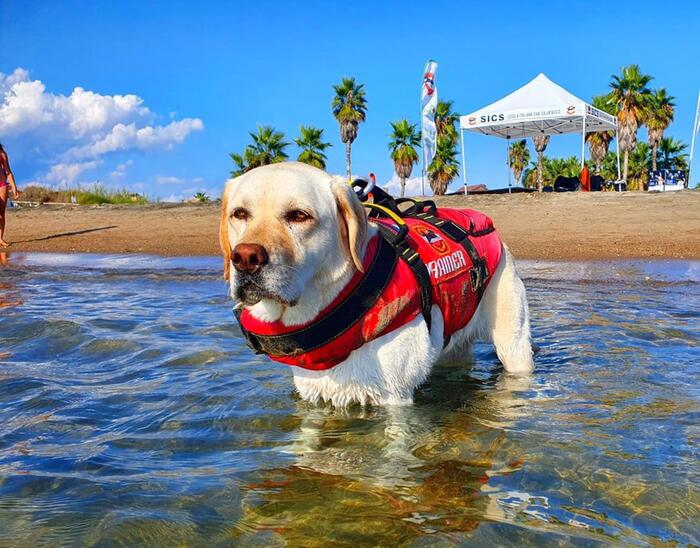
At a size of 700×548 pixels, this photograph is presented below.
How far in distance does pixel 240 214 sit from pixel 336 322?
0.75 meters

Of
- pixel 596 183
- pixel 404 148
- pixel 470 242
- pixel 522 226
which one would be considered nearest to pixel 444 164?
pixel 404 148

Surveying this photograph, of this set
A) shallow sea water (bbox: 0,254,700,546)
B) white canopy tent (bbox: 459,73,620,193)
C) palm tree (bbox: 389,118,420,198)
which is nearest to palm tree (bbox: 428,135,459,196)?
palm tree (bbox: 389,118,420,198)

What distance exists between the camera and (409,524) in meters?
2.67

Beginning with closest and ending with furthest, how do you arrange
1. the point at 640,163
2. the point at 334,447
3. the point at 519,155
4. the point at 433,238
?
the point at 334,447, the point at 433,238, the point at 640,163, the point at 519,155

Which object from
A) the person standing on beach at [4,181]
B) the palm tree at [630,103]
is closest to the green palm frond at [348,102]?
the palm tree at [630,103]

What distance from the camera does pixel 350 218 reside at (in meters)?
3.52

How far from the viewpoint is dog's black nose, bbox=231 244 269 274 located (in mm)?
3006

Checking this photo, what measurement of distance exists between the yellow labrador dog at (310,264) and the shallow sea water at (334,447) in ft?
0.92

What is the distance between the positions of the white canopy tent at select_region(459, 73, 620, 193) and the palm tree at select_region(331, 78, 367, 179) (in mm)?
25086

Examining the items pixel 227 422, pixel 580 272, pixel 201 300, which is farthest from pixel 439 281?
pixel 580 272

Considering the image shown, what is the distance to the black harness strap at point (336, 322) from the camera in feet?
11.5

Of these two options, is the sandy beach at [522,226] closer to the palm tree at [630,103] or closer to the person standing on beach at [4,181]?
the person standing on beach at [4,181]

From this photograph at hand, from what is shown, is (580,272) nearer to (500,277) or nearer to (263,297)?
(500,277)

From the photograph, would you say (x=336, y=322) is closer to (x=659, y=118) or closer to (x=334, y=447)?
(x=334, y=447)
